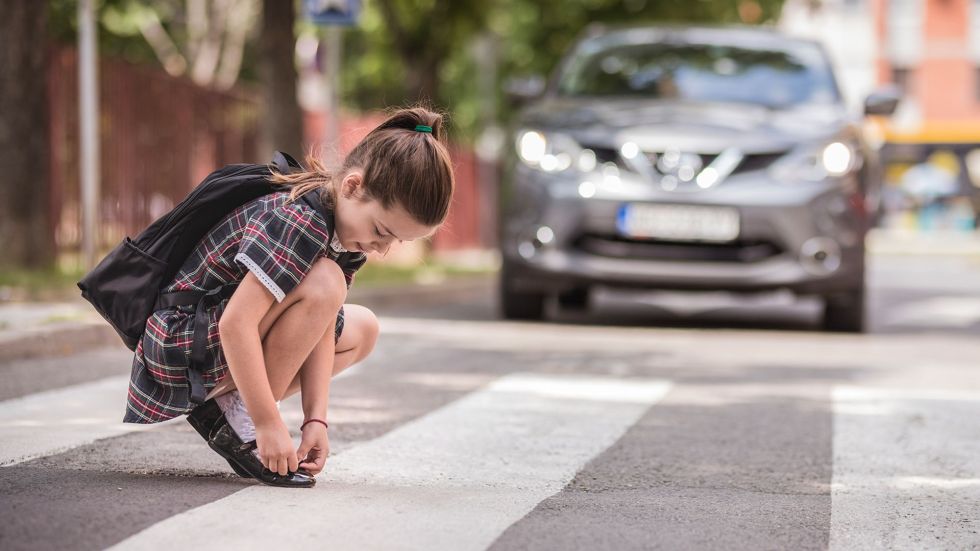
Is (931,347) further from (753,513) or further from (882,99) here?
(753,513)

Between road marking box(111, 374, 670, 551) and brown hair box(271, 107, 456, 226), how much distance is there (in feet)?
2.24

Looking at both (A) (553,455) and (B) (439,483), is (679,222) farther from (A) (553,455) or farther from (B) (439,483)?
(B) (439,483)

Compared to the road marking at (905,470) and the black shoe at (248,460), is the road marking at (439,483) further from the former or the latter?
the road marking at (905,470)

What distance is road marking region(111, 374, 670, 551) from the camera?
3.28m

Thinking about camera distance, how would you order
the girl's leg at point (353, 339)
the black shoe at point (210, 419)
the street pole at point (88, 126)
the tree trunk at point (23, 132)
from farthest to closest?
the tree trunk at point (23, 132) → the street pole at point (88, 126) → the girl's leg at point (353, 339) → the black shoe at point (210, 419)

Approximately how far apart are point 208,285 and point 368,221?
50 centimetres

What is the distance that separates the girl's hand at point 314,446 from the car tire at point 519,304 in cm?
557

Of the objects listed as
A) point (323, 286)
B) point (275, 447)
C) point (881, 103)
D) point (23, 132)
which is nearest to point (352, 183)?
point (323, 286)

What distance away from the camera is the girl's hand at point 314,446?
12.4 ft

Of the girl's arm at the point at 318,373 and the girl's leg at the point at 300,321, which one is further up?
the girl's leg at the point at 300,321

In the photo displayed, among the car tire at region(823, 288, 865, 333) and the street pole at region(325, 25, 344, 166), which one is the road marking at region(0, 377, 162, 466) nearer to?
the car tire at region(823, 288, 865, 333)

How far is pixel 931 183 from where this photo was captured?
43.5m

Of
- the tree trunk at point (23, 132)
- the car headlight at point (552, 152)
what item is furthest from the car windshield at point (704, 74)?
the tree trunk at point (23, 132)

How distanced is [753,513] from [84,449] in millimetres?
1859
